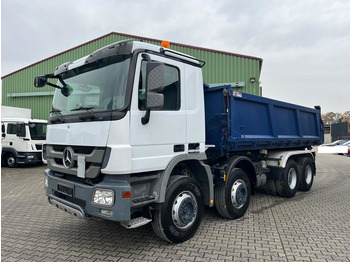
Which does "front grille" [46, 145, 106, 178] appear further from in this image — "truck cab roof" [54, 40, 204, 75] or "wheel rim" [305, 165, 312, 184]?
"wheel rim" [305, 165, 312, 184]

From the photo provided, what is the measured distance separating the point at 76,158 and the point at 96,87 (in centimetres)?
97

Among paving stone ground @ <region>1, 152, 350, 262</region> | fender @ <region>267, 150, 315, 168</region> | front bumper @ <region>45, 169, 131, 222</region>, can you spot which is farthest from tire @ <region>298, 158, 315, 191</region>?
front bumper @ <region>45, 169, 131, 222</region>

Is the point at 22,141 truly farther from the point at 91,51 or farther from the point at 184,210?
the point at 184,210

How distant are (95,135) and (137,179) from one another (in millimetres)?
753

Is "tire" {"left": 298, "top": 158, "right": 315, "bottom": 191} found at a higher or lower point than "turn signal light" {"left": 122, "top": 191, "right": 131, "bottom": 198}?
lower

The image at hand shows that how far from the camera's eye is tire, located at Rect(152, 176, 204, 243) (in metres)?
3.47

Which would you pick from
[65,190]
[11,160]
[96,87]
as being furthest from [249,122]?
[11,160]

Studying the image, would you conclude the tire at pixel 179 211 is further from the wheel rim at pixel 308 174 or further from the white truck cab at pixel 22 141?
the white truck cab at pixel 22 141

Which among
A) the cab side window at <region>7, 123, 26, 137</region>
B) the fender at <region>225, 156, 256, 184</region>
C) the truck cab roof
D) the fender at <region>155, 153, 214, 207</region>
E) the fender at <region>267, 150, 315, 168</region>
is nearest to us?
the truck cab roof

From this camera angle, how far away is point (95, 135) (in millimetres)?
3160

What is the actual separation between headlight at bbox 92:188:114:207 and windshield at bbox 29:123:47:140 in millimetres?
10675

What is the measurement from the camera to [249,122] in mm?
5086

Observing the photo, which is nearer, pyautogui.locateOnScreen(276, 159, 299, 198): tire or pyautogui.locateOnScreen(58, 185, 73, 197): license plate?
pyautogui.locateOnScreen(58, 185, 73, 197): license plate

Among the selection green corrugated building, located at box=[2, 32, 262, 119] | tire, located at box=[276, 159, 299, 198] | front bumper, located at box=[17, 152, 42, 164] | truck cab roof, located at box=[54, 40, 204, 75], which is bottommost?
tire, located at box=[276, 159, 299, 198]
